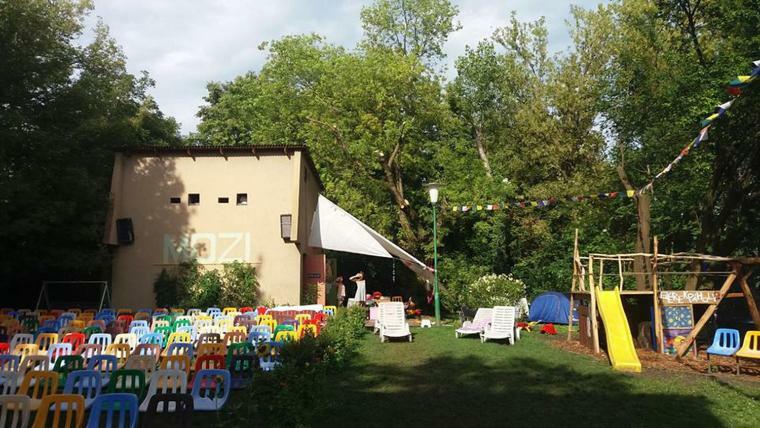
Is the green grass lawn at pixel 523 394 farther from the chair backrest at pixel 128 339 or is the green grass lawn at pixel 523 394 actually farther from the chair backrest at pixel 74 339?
the chair backrest at pixel 74 339

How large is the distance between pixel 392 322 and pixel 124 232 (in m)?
10.5

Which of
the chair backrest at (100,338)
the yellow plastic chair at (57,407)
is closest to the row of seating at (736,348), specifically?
the yellow plastic chair at (57,407)

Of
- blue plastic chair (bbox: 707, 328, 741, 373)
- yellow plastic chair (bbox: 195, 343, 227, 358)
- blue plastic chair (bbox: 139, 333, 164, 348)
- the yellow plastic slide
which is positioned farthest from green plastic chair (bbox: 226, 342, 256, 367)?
blue plastic chair (bbox: 707, 328, 741, 373)

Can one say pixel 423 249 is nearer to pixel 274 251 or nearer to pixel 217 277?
pixel 274 251

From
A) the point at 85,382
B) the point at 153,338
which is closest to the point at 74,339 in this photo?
the point at 153,338

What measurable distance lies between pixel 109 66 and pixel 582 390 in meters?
25.8

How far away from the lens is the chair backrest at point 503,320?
1354cm

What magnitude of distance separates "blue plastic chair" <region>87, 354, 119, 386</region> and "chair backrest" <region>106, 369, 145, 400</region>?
55 cm

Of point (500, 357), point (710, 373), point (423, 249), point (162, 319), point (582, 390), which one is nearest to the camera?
point (582, 390)

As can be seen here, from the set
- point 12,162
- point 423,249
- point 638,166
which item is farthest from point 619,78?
point 12,162

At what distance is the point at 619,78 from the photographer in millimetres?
21734

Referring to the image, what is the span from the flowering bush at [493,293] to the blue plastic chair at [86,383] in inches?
576

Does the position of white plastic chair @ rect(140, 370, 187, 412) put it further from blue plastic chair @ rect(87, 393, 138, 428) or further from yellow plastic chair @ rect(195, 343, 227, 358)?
yellow plastic chair @ rect(195, 343, 227, 358)

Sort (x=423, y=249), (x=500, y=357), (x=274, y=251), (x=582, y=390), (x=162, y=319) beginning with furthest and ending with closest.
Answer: (x=423, y=249) → (x=274, y=251) → (x=162, y=319) → (x=500, y=357) → (x=582, y=390)
